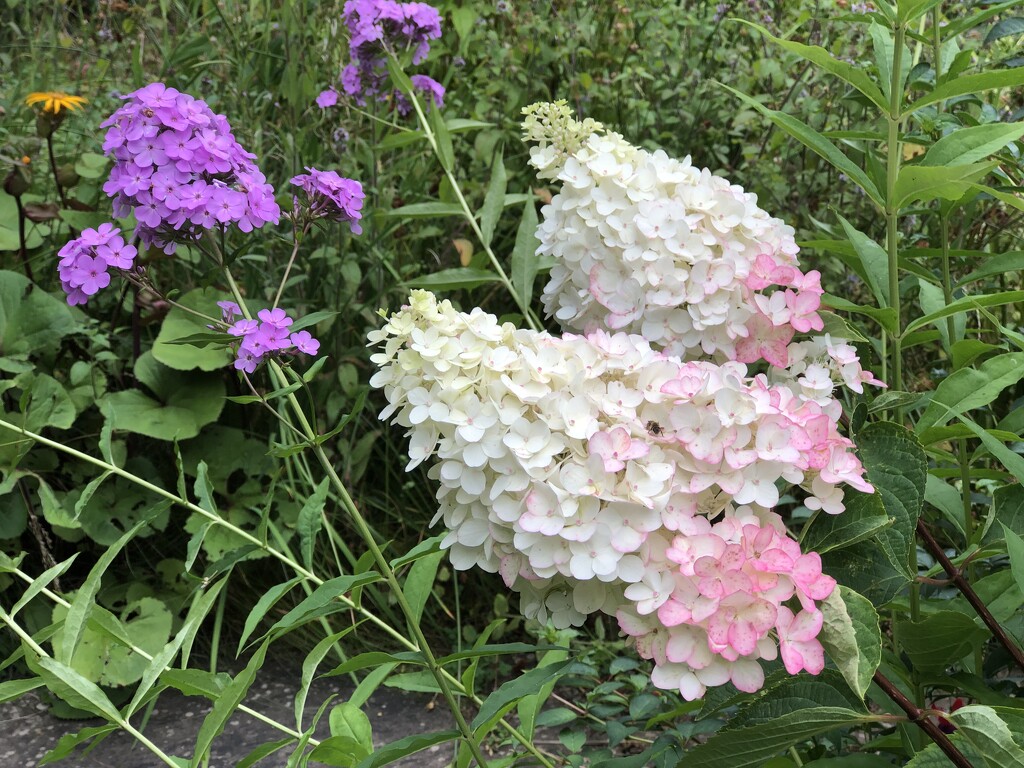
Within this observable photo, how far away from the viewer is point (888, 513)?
0.92 meters

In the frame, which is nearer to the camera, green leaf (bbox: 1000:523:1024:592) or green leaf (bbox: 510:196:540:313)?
green leaf (bbox: 1000:523:1024:592)

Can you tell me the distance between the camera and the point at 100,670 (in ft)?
6.62

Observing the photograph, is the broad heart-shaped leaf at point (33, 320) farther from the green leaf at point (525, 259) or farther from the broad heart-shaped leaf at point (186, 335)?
the green leaf at point (525, 259)

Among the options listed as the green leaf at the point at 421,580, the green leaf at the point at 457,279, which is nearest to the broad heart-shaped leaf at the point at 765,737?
the green leaf at the point at 421,580

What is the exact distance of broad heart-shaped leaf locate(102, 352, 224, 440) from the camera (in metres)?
2.20

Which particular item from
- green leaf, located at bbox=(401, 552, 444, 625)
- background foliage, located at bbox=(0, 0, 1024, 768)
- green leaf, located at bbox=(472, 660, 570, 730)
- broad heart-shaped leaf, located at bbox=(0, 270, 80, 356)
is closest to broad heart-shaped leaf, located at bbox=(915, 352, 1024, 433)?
background foliage, located at bbox=(0, 0, 1024, 768)

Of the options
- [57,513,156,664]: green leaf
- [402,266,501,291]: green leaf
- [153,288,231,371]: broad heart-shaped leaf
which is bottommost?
[153,288,231,371]: broad heart-shaped leaf

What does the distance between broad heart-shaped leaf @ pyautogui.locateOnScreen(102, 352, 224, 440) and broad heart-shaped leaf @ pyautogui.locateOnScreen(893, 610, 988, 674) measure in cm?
167

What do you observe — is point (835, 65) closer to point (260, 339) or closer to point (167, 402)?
point (260, 339)

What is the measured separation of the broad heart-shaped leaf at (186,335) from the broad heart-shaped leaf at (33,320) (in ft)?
0.68

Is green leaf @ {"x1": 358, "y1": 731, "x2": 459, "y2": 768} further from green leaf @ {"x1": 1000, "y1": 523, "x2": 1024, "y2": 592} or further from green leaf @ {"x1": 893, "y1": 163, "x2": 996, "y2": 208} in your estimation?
green leaf @ {"x1": 893, "y1": 163, "x2": 996, "y2": 208}

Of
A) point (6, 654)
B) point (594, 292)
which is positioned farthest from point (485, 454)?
point (6, 654)

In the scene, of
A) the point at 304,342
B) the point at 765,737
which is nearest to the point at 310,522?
the point at 304,342

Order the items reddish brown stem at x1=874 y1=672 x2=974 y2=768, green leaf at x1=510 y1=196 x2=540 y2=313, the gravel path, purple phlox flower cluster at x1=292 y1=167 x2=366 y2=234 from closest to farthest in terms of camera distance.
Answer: reddish brown stem at x1=874 y1=672 x2=974 y2=768, purple phlox flower cluster at x1=292 y1=167 x2=366 y2=234, green leaf at x1=510 y1=196 x2=540 y2=313, the gravel path
